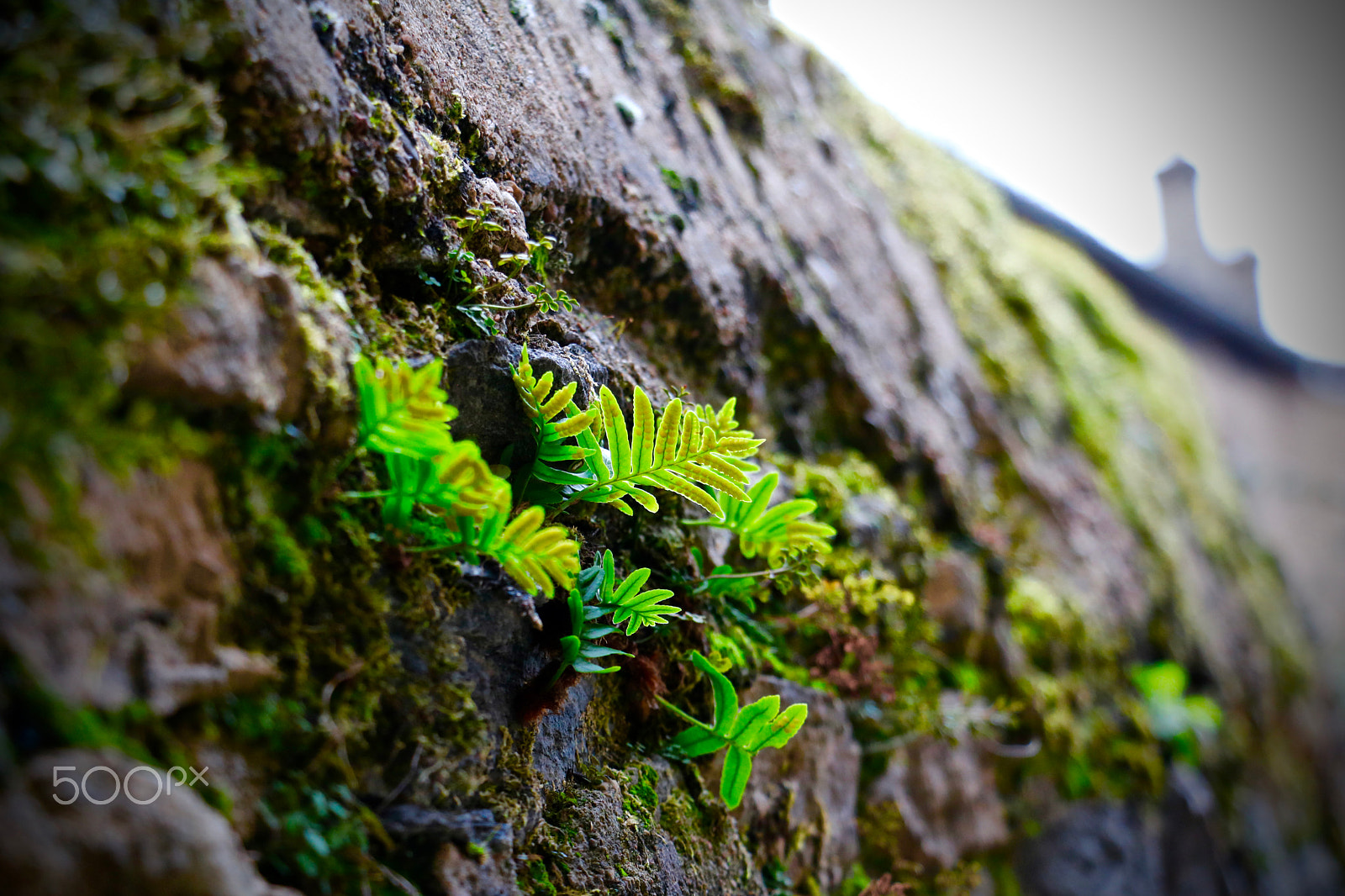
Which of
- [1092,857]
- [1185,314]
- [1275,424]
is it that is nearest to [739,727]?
[1092,857]

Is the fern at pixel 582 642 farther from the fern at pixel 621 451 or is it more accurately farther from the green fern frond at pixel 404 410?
the green fern frond at pixel 404 410

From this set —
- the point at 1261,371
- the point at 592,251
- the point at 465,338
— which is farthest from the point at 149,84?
the point at 1261,371

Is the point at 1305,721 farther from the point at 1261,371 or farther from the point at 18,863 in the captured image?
the point at 18,863

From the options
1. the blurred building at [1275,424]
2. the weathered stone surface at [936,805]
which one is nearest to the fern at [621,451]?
the weathered stone surface at [936,805]

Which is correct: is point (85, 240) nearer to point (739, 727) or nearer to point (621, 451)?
point (621, 451)

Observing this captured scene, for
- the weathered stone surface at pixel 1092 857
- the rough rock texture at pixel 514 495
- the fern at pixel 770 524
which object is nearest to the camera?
the rough rock texture at pixel 514 495

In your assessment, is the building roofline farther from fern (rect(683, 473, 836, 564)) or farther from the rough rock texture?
fern (rect(683, 473, 836, 564))
